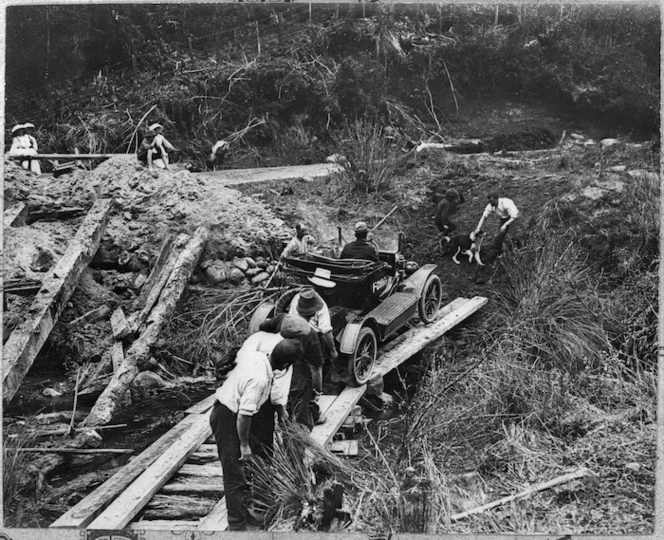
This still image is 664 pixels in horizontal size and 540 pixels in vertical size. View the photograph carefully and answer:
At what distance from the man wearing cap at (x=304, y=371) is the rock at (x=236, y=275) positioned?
0.65 metres

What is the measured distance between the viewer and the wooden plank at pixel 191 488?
481 centimetres

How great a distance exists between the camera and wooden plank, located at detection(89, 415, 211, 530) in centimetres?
467

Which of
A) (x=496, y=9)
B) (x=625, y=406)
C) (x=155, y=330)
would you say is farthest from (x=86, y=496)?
(x=496, y=9)

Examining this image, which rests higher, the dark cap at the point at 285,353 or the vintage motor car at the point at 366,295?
the dark cap at the point at 285,353

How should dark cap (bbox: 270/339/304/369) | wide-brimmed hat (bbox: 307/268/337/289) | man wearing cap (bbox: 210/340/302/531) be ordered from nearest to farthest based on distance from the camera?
man wearing cap (bbox: 210/340/302/531) → dark cap (bbox: 270/339/304/369) → wide-brimmed hat (bbox: 307/268/337/289)

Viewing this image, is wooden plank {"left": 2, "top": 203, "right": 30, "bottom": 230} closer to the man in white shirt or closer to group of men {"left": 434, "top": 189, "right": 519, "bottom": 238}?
group of men {"left": 434, "top": 189, "right": 519, "bottom": 238}

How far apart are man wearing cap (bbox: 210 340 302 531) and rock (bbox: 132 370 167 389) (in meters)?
0.94

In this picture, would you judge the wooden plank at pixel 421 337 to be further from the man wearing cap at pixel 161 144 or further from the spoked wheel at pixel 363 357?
the man wearing cap at pixel 161 144

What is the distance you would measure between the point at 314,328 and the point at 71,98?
2.51 meters

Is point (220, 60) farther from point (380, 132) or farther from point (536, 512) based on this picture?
point (536, 512)

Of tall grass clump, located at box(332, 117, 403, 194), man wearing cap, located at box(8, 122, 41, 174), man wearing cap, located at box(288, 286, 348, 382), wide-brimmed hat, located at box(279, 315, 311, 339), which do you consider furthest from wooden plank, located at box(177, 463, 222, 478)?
man wearing cap, located at box(8, 122, 41, 174)

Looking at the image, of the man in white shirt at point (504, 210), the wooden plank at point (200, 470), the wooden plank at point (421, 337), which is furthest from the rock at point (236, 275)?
the man in white shirt at point (504, 210)

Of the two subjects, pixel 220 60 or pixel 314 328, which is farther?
pixel 220 60

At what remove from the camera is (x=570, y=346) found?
213 inches
